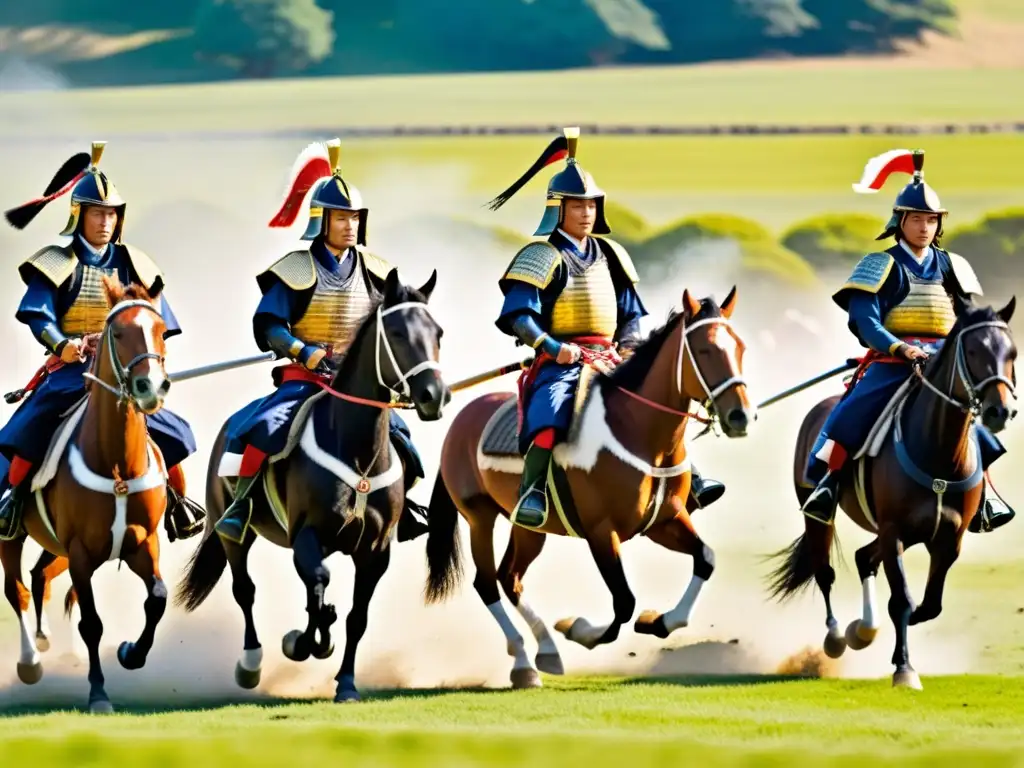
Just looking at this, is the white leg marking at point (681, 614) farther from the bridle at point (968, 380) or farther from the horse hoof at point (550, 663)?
the bridle at point (968, 380)

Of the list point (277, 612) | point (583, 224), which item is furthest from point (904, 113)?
point (583, 224)

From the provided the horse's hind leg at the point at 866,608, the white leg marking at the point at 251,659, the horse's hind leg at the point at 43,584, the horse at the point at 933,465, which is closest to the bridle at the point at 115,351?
the white leg marking at the point at 251,659

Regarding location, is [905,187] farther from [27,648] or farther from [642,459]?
[27,648]

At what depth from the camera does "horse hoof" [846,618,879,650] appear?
1717cm

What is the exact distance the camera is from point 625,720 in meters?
14.0

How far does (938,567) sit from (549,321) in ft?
9.61

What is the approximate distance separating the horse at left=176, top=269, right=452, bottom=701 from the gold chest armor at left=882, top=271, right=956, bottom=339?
345 centimetres

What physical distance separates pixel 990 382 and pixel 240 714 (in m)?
4.88

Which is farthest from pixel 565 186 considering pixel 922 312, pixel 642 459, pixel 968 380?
pixel 968 380

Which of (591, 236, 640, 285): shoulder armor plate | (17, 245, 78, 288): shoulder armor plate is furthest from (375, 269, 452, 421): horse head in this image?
(17, 245, 78, 288): shoulder armor plate

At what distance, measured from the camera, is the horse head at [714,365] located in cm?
1448

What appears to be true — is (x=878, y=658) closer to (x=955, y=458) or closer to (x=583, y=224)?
(x=955, y=458)

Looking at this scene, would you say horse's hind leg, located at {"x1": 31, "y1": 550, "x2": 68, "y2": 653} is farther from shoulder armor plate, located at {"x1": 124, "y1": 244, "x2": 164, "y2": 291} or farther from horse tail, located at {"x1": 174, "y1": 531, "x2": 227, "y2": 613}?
shoulder armor plate, located at {"x1": 124, "y1": 244, "x2": 164, "y2": 291}

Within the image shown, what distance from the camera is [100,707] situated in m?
14.8
